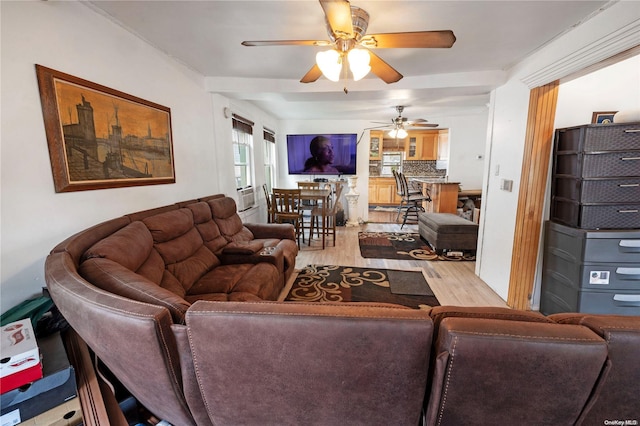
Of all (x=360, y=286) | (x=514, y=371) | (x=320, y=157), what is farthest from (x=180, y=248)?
(x=320, y=157)

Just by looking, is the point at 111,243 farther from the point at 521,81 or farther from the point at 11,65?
the point at 521,81

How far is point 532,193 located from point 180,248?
3.07 m

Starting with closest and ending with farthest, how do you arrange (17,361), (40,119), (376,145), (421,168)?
(17,361) < (40,119) < (376,145) < (421,168)

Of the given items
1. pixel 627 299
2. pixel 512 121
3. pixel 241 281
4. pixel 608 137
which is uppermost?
pixel 512 121

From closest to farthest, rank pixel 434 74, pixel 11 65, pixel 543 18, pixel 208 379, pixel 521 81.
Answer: pixel 208 379
pixel 11 65
pixel 543 18
pixel 521 81
pixel 434 74

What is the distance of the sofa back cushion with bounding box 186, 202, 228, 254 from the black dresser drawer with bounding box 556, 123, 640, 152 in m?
3.11

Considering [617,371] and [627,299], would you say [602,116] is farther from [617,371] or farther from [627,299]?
[617,371]

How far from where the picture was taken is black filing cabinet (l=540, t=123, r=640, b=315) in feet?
6.32

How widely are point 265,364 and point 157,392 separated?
1.48ft

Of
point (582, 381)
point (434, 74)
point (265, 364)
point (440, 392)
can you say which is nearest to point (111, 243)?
point (265, 364)

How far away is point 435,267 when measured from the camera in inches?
139

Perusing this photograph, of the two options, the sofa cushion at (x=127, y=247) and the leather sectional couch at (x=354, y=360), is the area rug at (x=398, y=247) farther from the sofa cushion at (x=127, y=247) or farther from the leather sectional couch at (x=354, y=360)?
the leather sectional couch at (x=354, y=360)

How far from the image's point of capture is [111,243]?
59.0 inches

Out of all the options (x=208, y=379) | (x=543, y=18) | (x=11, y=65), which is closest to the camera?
→ (x=208, y=379)
